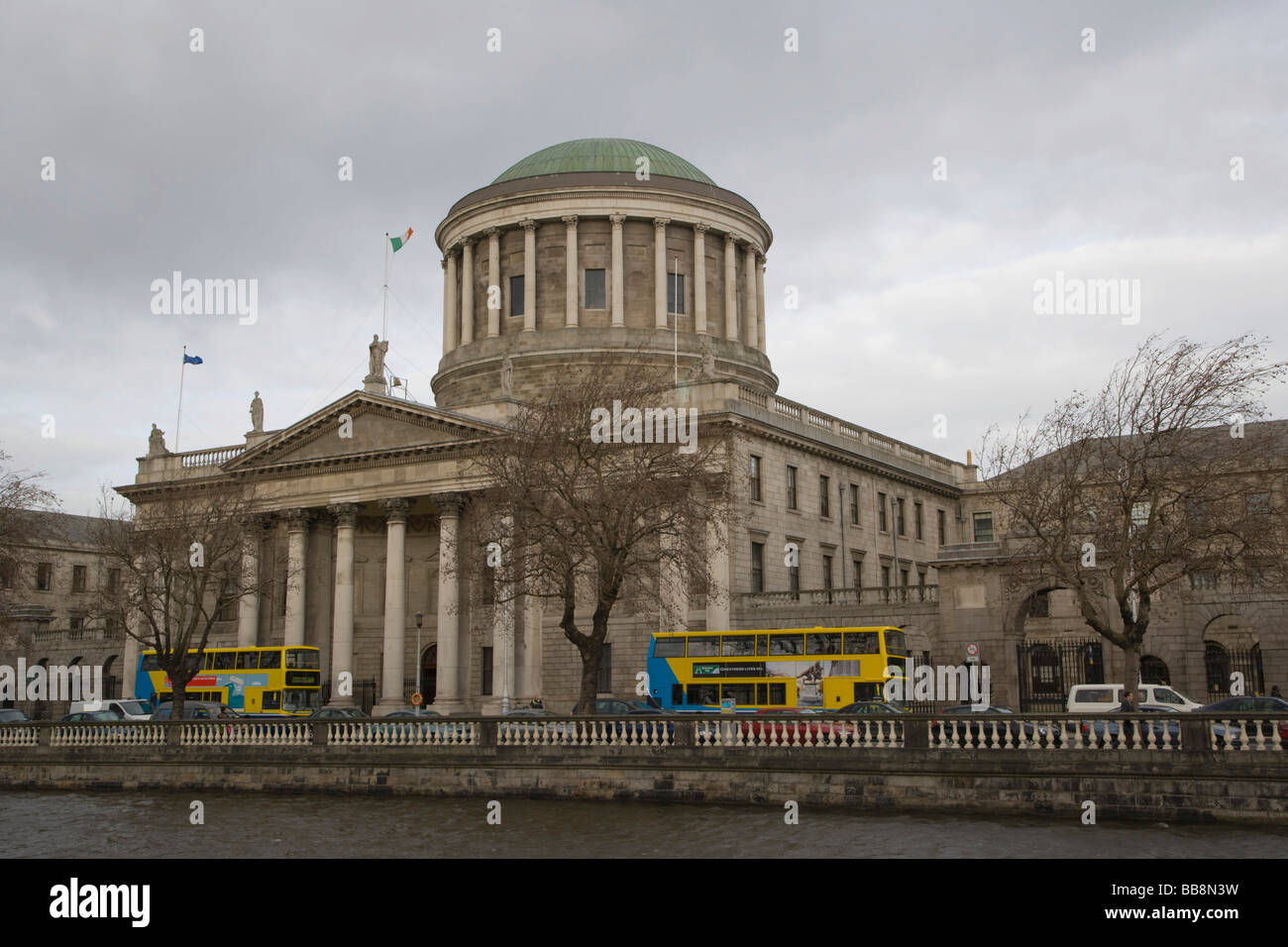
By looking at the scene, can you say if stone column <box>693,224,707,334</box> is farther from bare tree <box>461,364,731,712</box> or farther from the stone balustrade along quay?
the stone balustrade along quay

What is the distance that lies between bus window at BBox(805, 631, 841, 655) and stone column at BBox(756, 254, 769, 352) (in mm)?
36534

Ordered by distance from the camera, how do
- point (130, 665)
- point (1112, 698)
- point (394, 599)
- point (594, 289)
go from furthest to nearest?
point (594, 289) → point (130, 665) → point (394, 599) → point (1112, 698)

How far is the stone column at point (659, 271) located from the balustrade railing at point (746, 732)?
3782cm

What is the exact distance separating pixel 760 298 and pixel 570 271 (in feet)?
40.1

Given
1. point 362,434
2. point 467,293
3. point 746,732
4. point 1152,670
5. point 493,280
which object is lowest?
point 746,732

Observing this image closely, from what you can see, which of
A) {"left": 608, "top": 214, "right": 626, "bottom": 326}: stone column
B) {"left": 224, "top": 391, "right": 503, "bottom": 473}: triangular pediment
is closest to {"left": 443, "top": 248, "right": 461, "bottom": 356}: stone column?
{"left": 608, "top": 214, "right": 626, "bottom": 326}: stone column

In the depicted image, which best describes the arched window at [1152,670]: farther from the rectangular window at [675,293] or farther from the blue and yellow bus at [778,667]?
the rectangular window at [675,293]

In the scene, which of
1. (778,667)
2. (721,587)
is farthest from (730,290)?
(778,667)

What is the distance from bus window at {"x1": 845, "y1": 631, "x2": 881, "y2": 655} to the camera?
40.6 meters

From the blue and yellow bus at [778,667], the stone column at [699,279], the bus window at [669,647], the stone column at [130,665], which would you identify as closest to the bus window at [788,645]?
the blue and yellow bus at [778,667]

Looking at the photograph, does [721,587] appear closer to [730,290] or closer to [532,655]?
[532,655]

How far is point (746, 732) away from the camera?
29.7 metres

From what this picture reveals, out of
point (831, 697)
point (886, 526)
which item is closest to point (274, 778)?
point (831, 697)
